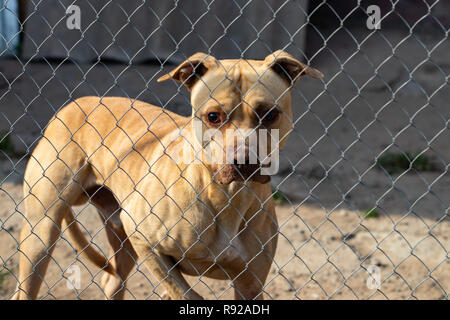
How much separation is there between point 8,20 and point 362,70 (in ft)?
18.5

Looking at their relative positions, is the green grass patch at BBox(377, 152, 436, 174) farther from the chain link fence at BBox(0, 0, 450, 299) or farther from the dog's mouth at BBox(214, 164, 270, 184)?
the dog's mouth at BBox(214, 164, 270, 184)

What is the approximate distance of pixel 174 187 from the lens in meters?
3.37

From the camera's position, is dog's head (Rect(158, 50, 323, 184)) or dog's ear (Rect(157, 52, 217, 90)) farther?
dog's ear (Rect(157, 52, 217, 90))

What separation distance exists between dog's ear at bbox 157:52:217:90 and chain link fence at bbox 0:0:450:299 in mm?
19

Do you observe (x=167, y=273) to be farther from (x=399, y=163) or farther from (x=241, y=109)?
(x=399, y=163)

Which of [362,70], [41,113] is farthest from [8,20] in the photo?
[362,70]

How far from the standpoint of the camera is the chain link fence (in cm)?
331

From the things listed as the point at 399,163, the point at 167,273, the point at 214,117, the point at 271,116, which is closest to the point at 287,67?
the point at 271,116

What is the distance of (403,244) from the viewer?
16.9ft

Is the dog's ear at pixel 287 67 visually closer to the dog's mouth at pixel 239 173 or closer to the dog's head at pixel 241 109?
the dog's head at pixel 241 109

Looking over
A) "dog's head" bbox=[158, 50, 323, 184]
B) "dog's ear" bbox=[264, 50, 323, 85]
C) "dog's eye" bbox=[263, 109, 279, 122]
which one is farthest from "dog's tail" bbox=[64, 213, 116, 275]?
"dog's ear" bbox=[264, 50, 323, 85]

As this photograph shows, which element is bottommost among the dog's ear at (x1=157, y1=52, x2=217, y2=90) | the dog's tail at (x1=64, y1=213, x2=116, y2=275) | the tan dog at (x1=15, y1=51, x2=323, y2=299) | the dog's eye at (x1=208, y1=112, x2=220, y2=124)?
the dog's tail at (x1=64, y1=213, x2=116, y2=275)

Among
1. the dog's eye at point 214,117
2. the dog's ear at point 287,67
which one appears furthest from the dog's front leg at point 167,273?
the dog's ear at point 287,67

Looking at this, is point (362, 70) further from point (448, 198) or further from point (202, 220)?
point (202, 220)
